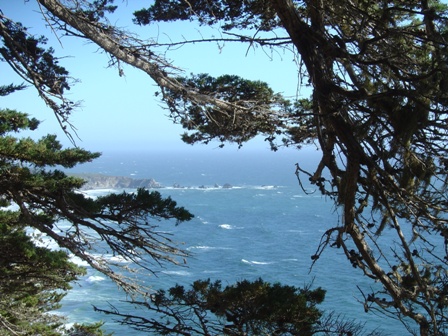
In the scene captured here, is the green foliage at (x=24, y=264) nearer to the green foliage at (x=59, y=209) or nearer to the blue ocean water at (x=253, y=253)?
the green foliage at (x=59, y=209)

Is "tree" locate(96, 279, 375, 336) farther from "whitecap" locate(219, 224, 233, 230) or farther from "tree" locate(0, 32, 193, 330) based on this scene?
"whitecap" locate(219, 224, 233, 230)

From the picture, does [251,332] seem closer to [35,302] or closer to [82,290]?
[35,302]

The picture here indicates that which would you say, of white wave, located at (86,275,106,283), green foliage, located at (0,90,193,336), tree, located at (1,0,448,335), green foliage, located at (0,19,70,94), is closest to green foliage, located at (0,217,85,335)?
green foliage, located at (0,90,193,336)

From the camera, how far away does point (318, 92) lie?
2.22m

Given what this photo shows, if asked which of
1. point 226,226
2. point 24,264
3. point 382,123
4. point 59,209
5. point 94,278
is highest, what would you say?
point 382,123

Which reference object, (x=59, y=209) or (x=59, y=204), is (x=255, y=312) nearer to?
(x=59, y=204)

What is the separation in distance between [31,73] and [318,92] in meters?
2.28

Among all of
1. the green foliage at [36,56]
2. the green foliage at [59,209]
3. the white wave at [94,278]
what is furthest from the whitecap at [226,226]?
the green foliage at [36,56]

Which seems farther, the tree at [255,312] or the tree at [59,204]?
the tree at [59,204]

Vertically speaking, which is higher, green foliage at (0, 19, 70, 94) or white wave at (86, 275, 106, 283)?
green foliage at (0, 19, 70, 94)

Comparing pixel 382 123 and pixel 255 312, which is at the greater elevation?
pixel 382 123

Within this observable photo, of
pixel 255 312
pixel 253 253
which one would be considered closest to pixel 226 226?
pixel 253 253

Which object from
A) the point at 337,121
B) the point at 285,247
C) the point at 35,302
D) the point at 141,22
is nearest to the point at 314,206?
the point at 285,247

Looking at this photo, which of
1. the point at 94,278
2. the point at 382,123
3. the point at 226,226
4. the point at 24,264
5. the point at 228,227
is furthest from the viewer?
the point at 226,226
